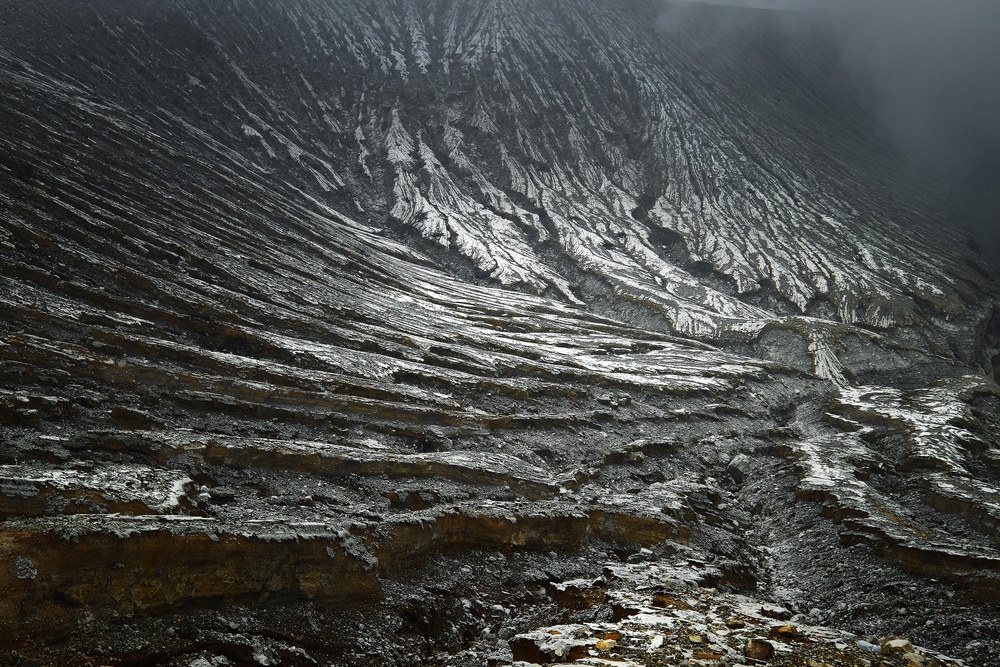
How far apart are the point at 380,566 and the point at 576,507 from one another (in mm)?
4335

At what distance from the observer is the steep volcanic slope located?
25.4 ft

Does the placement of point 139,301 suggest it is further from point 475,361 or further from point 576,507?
point 576,507

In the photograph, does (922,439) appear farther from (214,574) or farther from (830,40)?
(830,40)

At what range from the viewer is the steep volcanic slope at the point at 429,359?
7.75 metres

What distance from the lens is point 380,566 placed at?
848 cm

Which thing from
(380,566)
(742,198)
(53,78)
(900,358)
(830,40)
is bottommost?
(380,566)

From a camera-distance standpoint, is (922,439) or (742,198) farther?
(742,198)

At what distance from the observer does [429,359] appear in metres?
18.3

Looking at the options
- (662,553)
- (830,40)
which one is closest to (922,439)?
(662,553)

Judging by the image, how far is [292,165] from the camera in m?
37.2

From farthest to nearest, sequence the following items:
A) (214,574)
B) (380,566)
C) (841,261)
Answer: (841,261) → (380,566) → (214,574)

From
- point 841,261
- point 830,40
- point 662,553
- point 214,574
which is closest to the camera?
point 214,574

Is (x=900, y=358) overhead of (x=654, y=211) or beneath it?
beneath

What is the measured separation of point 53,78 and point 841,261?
4230 centimetres
